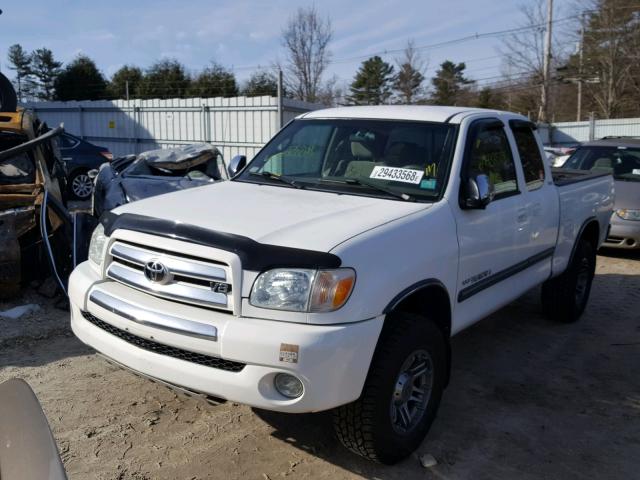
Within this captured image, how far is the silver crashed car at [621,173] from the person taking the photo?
28.3 ft

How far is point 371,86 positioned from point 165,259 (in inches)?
1904

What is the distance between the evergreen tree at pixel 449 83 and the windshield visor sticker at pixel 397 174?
44704mm

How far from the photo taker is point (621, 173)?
955cm

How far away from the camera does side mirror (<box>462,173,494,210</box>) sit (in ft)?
11.9

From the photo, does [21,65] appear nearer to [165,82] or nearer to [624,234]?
[165,82]

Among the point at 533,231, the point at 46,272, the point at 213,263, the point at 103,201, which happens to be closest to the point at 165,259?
the point at 213,263

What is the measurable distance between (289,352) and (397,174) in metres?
1.65

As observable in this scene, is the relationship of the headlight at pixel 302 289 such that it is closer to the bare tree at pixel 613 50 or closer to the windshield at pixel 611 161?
the windshield at pixel 611 161

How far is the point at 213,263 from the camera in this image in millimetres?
2854

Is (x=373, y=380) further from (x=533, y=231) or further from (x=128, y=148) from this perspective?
(x=128, y=148)

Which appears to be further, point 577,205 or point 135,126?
point 135,126

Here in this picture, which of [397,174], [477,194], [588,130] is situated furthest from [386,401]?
[588,130]

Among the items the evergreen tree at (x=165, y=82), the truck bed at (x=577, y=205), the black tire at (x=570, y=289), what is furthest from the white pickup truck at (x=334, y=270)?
the evergreen tree at (x=165, y=82)

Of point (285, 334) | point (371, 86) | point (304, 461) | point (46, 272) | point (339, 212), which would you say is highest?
point (371, 86)
